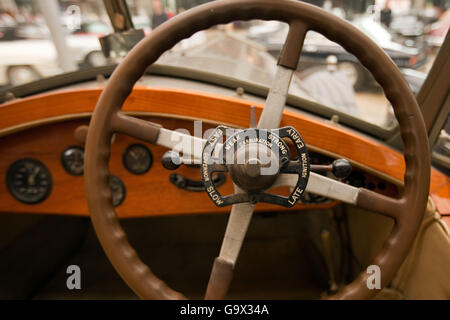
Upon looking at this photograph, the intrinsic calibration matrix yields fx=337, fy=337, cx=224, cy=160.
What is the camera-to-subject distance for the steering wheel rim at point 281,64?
72 cm

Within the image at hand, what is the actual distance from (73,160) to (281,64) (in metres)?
0.75

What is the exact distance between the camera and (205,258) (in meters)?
1.82

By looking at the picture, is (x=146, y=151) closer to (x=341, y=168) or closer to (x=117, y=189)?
(x=117, y=189)

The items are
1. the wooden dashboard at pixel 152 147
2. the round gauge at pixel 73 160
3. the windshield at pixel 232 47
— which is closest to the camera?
the wooden dashboard at pixel 152 147

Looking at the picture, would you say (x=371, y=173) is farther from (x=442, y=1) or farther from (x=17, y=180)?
(x=17, y=180)

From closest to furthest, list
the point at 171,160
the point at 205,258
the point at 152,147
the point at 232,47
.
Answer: the point at 171,160, the point at 152,147, the point at 205,258, the point at 232,47

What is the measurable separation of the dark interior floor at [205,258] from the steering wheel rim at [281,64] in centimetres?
87

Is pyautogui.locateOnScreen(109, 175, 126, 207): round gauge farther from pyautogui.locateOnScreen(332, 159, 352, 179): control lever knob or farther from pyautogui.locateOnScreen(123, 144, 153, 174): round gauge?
pyautogui.locateOnScreen(332, 159, 352, 179): control lever knob

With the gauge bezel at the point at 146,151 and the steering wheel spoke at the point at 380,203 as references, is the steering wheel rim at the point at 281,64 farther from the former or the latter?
the gauge bezel at the point at 146,151

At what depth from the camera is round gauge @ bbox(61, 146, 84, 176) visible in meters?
1.08

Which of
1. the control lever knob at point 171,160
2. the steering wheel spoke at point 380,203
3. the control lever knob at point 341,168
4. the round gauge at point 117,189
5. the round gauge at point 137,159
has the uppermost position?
the control lever knob at point 171,160

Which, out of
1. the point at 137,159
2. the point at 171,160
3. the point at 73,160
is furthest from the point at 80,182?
the point at 171,160

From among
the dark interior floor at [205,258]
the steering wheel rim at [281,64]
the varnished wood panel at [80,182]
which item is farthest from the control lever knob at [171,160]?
the dark interior floor at [205,258]

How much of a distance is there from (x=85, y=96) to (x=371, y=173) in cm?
89
